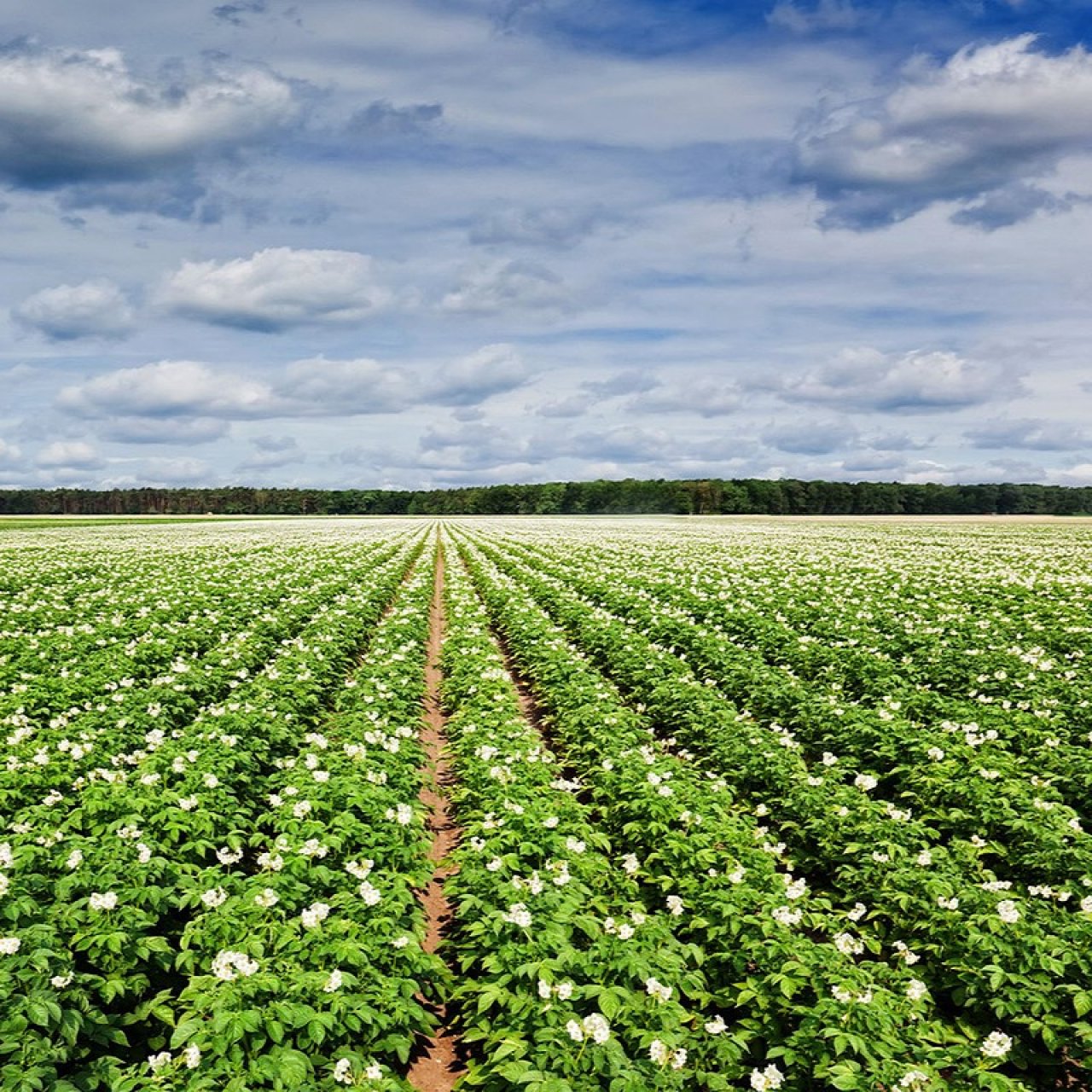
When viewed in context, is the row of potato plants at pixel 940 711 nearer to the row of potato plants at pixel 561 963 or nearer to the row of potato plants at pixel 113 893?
the row of potato plants at pixel 561 963

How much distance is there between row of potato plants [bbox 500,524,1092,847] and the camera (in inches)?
316

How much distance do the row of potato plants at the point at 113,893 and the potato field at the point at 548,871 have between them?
34 millimetres

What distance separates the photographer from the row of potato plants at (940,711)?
8.02 metres

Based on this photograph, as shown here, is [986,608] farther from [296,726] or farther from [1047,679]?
[296,726]

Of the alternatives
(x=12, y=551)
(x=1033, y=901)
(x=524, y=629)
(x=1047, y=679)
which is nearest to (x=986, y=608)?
(x=1047, y=679)

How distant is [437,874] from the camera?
880 cm

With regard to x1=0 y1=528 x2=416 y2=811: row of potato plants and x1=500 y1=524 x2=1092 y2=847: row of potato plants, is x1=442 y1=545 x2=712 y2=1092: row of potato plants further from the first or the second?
x1=0 y1=528 x2=416 y2=811: row of potato plants

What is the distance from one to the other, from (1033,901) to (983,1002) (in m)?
1.20

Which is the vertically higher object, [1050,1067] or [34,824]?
[34,824]

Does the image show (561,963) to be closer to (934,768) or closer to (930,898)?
(930,898)

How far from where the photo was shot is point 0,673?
13.6 metres

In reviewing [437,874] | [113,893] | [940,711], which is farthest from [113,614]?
[940,711]

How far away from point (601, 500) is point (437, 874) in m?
162

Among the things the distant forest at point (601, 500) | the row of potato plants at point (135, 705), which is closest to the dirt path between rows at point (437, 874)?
the row of potato plants at point (135, 705)
